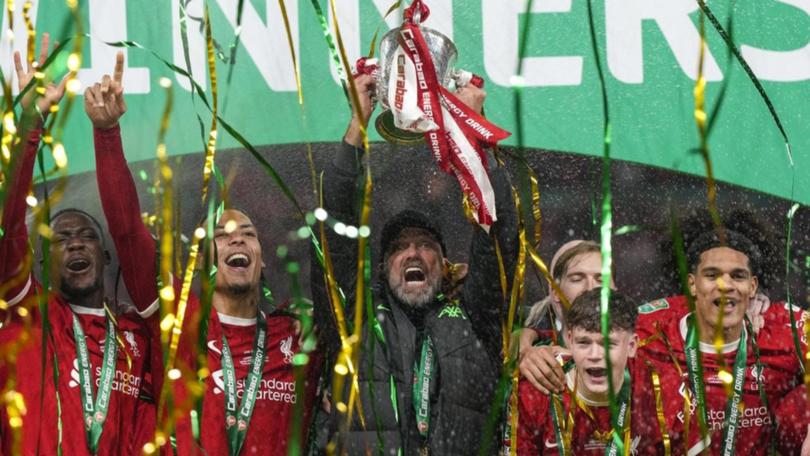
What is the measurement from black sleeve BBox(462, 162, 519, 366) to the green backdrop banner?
437 mm

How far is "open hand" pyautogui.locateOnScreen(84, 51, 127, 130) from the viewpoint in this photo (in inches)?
87.5

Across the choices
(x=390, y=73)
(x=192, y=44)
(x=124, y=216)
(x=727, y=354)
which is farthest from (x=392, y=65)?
(x=727, y=354)

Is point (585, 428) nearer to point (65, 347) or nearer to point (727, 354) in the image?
point (727, 354)

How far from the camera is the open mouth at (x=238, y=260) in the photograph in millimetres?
2385

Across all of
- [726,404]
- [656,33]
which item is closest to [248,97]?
[656,33]

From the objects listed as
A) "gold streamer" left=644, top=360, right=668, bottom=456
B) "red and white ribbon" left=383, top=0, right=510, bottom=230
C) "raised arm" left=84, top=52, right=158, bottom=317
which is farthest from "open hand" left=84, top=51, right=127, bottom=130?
"gold streamer" left=644, top=360, right=668, bottom=456

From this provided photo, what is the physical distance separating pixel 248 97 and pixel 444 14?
499 mm

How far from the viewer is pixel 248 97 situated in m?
2.64

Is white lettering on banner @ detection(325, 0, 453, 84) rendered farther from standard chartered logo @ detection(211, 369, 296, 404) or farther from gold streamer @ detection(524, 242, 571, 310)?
standard chartered logo @ detection(211, 369, 296, 404)

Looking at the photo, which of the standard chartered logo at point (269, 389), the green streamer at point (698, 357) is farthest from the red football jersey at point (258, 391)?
the green streamer at point (698, 357)

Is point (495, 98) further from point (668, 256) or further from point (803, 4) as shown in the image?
point (803, 4)

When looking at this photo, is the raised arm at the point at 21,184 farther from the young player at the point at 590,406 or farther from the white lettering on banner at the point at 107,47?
the young player at the point at 590,406

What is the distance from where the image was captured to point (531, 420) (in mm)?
2254

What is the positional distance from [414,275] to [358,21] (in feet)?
2.13
